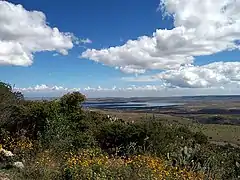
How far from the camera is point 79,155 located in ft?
30.0

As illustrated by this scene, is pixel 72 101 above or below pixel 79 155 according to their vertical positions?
above

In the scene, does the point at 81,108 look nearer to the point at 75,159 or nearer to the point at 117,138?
the point at 117,138

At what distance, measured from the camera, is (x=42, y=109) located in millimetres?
16984

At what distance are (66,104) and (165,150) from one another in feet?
23.5

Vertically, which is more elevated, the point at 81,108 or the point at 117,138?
the point at 81,108

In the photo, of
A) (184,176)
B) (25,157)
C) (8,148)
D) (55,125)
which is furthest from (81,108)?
(184,176)

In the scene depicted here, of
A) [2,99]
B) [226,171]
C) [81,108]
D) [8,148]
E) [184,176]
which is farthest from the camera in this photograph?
[81,108]

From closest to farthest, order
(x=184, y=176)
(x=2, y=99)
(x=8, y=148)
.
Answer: (x=184, y=176)
(x=8, y=148)
(x=2, y=99)

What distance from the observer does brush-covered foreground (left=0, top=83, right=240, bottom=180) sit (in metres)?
7.85

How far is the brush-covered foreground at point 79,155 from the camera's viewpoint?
7.85 m

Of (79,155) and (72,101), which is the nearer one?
(79,155)

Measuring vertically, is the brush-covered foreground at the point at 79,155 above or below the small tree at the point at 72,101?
below

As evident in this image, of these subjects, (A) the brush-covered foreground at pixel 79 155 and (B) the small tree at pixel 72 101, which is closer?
(A) the brush-covered foreground at pixel 79 155

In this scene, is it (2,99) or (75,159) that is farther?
(2,99)
